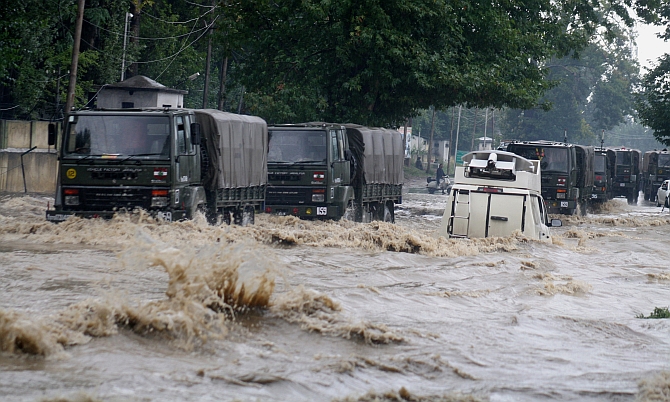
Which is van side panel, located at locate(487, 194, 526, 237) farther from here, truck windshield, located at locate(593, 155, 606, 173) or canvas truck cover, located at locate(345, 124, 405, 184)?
truck windshield, located at locate(593, 155, 606, 173)

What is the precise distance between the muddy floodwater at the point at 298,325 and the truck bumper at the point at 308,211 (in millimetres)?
5331

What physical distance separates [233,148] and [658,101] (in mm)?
26927

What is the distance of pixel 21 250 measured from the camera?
1535 cm

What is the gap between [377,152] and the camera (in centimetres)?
2659

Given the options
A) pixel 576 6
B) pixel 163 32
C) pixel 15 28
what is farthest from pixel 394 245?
pixel 163 32

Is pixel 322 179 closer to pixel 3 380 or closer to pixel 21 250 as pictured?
pixel 21 250

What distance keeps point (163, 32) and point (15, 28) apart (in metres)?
16.1

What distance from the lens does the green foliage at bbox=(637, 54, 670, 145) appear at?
→ 40.4m

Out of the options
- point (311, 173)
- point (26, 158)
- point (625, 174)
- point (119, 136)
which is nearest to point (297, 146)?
point (311, 173)

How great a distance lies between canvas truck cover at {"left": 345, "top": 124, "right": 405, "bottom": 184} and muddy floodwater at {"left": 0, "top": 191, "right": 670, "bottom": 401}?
27.3ft

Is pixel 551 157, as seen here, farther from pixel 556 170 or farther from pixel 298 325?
pixel 298 325

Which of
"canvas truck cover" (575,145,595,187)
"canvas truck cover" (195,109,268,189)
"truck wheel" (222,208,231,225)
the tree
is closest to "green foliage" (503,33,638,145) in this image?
"canvas truck cover" (575,145,595,187)

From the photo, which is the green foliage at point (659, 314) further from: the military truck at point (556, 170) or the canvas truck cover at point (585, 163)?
the canvas truck cover at point (585, 163)

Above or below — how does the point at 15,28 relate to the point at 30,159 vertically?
above
